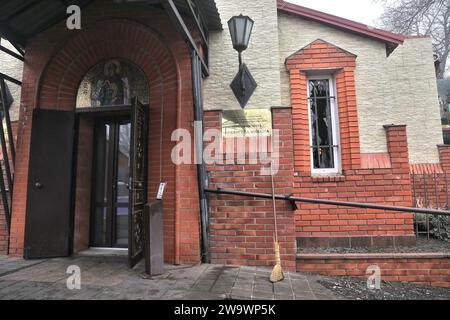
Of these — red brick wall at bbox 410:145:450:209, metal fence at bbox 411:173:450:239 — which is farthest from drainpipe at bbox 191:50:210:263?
red brick wall at bbox 410:145:450:209

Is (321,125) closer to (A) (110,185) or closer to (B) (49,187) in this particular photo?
(A) (110,185)

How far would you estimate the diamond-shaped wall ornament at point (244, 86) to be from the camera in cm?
410

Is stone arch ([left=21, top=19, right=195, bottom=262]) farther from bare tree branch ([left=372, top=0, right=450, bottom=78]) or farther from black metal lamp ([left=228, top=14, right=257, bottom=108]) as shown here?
bare tree branch ([left=372, top=0, right=450, bottom=78])

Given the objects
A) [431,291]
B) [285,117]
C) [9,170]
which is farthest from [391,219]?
[9,170]

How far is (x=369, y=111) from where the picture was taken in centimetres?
464

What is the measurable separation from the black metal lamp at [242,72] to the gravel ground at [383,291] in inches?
99.8

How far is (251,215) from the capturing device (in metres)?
3.83

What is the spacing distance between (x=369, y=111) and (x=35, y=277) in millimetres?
5004

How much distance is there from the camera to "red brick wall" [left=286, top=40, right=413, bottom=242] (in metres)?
4.26

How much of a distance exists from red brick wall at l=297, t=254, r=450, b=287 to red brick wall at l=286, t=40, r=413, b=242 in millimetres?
516

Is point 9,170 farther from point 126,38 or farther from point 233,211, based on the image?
point 233,211

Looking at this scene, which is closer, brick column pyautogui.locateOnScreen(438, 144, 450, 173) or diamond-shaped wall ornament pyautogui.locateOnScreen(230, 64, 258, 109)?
diamond-shaped wall ornament pyautogui.locateOnScreen(230, 64, 258, 109)

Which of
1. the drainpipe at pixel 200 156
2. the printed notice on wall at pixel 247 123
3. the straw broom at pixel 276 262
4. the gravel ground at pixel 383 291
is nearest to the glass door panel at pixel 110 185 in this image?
the drainpipe at pixel 200 156

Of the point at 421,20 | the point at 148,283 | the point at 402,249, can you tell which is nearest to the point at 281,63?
the point at 402,249
